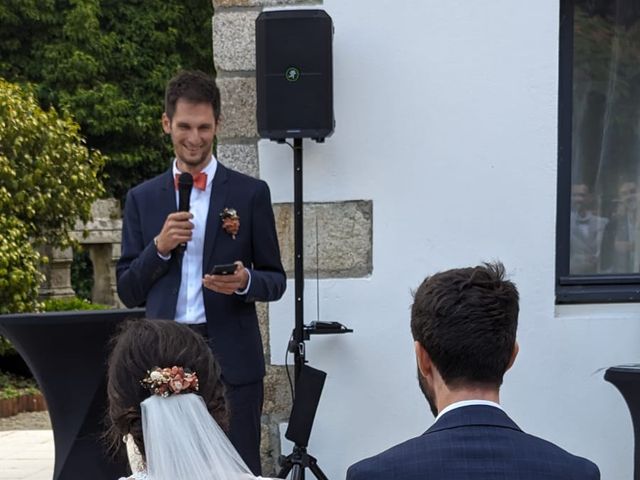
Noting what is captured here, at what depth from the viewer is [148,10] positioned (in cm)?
1838

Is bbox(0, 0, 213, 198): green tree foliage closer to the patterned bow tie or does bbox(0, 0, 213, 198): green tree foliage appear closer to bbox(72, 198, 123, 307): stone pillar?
bbox(72, 198, 123, 307): stone pillar

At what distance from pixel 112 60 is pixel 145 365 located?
1639 centimetres

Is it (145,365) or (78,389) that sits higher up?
(145,365)

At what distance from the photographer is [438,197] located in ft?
14.8

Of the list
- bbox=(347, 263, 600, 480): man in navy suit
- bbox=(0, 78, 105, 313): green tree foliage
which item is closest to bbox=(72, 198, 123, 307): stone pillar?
bbox=(0, 78, 105, 313): green tree foliage

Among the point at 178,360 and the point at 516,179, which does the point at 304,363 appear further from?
the point at 178,360

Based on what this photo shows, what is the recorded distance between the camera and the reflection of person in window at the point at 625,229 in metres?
4.80

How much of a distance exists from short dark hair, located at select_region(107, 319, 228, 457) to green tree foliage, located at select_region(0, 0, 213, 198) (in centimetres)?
1513

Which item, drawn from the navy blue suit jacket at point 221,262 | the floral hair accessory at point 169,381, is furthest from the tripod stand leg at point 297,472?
the floral hair accessory at point 169,381

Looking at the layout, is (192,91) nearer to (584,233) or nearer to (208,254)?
(208,254)

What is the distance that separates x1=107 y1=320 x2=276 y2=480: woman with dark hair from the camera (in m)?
2.12

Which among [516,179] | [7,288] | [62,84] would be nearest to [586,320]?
[516,179]

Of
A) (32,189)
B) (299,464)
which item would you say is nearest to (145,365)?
(299,464)

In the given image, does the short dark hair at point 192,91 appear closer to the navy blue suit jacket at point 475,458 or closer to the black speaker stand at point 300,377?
the black speaker stand at point 300,377
